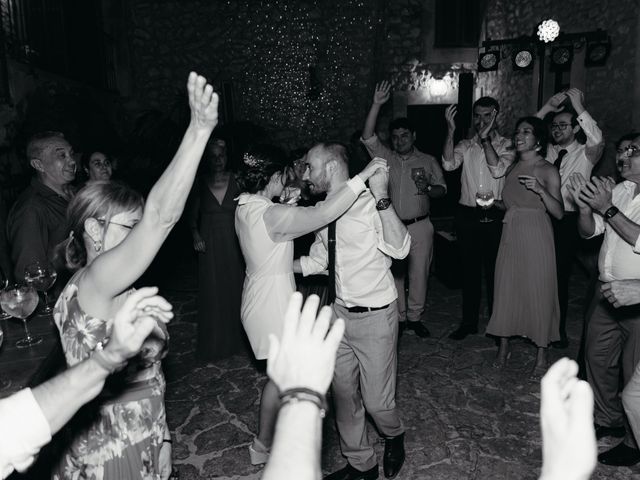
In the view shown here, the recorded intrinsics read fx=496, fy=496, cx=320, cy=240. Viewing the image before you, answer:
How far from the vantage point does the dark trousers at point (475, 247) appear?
14.8ft

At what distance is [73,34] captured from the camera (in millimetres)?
8453

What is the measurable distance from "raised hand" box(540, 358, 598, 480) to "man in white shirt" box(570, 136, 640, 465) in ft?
7.33

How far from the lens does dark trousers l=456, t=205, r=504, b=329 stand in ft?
14.8

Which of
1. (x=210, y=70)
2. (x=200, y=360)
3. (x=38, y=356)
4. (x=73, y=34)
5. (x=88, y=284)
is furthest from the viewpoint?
(x=210, y=70)

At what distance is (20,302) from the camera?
86.0 inches

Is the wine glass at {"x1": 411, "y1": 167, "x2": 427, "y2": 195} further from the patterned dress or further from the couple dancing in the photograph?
the patterned dress

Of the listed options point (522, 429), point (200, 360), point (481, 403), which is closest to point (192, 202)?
point (200, 360)

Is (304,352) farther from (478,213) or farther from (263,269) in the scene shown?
(478,213)

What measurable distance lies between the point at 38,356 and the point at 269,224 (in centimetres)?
124

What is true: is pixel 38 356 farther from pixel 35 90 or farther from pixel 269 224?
pixel 35 90

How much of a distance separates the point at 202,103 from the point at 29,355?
1.40 metres

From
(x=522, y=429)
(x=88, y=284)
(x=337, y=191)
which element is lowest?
(x=522, y=429)

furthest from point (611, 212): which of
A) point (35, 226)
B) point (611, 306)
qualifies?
point (35, 226)

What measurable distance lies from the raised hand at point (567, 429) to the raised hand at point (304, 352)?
0.38 metres
